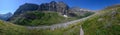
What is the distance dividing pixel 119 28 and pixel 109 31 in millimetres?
6452

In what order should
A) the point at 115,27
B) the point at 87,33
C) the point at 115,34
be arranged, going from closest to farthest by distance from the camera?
the point at 115,34 → the point at 115,27 → the point at 87,33

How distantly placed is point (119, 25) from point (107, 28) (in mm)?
7225

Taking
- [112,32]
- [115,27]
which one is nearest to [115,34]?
[112,32]

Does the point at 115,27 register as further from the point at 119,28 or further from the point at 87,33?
the point at 87,33

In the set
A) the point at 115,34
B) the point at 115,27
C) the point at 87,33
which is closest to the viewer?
the point at 115,34

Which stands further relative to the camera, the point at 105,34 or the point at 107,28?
the point at 107,28

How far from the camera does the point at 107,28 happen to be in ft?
450

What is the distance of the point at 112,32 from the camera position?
127625 mm

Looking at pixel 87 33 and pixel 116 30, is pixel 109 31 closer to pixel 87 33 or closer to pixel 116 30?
pixel 116 30

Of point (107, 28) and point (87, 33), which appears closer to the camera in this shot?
point (107, 28)

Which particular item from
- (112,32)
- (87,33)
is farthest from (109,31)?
(87,33)

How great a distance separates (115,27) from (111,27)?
2.92 m

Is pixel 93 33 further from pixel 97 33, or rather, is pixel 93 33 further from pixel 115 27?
pixel 115 27

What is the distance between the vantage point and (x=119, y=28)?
132m
